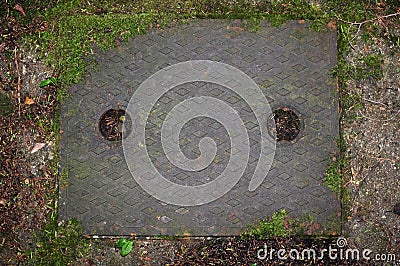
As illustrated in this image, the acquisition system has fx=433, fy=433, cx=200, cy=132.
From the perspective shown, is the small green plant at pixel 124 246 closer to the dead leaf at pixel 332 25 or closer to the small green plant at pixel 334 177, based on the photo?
the small green plant at pixel 334 177

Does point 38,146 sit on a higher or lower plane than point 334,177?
higher

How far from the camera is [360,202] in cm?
388

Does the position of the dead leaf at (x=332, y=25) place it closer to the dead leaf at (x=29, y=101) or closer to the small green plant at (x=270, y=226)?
the small green plant at (x=270, y=226)

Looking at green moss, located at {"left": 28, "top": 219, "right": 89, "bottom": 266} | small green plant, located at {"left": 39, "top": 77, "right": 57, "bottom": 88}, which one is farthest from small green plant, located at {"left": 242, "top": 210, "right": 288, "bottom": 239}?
small green plant, located at {"left": 39, "top": 77, "right": 57, "bottom": 88}

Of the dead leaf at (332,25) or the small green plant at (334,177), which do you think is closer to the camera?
the small green plant at (334,177)

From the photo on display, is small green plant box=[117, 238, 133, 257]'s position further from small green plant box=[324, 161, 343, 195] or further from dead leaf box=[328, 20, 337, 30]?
dead leaf box=[328, 20, 337, 30]

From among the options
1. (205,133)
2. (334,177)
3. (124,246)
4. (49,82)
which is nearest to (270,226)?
(334,177)

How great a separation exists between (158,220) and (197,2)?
2007 millimetres

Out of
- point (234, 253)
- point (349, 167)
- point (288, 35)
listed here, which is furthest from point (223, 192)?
point (288, 35)

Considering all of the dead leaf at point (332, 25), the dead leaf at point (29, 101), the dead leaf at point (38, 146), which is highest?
the dead leaf at point (332, 25)

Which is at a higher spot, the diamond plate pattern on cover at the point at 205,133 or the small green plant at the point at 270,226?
the diamond plate pattern on cover at the point at 205,133

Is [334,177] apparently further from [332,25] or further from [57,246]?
[57,246]

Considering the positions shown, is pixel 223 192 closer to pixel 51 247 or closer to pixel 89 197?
pixel 89 197

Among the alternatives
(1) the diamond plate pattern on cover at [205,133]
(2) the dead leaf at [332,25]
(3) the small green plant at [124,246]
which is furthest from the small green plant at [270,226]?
(2) the dead leaf at [332,25]
